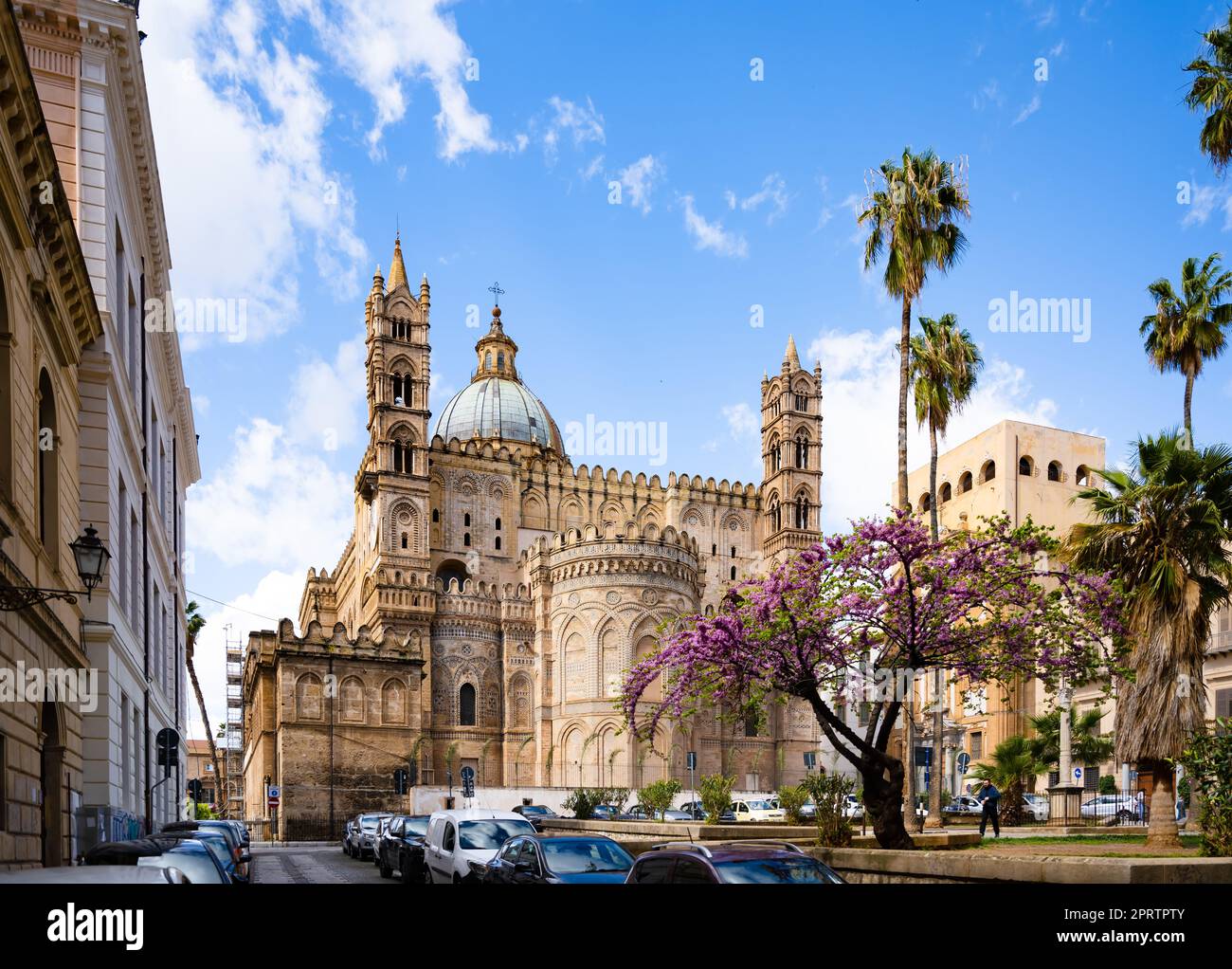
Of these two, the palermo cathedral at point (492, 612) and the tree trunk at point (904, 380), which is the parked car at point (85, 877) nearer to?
the tree trunk at point (904, 380)

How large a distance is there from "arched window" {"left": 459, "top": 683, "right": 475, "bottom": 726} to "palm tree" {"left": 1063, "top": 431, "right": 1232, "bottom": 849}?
51.9 m

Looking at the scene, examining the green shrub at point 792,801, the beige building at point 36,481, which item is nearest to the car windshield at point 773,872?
the beige building at point 36,481

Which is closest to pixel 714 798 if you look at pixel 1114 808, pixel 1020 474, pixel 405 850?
pixel 405 850

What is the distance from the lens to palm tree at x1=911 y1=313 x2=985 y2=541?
32906 millimetres

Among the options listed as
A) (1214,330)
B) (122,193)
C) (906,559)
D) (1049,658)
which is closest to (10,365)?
(122,193)

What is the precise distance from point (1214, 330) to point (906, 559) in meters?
16.4

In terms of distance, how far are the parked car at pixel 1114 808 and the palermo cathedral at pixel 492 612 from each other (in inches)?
909

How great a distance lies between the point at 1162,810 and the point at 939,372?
15235 millimetres

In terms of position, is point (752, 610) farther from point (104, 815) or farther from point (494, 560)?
point (494, 560)

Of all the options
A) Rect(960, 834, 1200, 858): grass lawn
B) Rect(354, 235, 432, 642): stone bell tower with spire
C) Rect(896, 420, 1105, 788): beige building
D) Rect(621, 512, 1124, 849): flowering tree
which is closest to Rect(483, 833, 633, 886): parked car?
Rect(960, 834, 1200, 858): grass lawn

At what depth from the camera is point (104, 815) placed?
19.0 m

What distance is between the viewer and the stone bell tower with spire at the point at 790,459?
83.8 meters

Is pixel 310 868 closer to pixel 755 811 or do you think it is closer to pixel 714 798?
pixel 714 798

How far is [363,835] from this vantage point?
34531 mm
